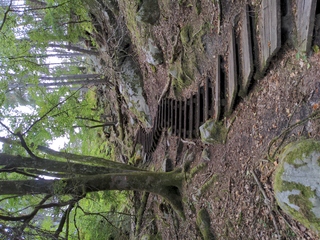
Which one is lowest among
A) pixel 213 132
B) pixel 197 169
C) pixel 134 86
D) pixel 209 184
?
pixel 209 184

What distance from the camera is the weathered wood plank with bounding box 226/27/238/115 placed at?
202 inches

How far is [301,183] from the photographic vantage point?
3.30m

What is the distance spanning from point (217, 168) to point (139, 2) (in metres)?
5.78

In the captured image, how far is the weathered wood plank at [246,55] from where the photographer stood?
471 centimetres

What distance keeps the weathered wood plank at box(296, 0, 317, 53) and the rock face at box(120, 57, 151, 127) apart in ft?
24.4

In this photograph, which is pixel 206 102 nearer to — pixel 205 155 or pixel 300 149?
pixel 205 155

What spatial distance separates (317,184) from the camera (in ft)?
10.2

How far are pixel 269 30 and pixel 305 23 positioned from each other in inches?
26.2

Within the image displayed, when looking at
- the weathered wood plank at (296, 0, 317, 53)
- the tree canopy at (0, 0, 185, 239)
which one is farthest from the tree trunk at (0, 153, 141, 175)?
the weathered wood plank at (296, 0, 317, 53)

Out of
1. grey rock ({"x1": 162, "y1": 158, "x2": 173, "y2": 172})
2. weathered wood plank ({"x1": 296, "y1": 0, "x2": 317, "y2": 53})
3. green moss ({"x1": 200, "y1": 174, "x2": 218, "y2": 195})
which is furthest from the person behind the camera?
grey rock ({"x1": 162, "y1": 158, "x2": 173, "y2": 172})

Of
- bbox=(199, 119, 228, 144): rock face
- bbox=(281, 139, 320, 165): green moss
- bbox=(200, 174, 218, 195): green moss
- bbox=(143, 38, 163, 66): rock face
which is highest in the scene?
bbox=(143, 38, 163, 66): rock face

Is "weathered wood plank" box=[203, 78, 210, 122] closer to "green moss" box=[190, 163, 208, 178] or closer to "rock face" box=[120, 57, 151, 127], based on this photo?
"green moss" box=[190, 163, 208, 178]

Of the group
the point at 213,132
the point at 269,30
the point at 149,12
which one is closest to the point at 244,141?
the point at 213,132

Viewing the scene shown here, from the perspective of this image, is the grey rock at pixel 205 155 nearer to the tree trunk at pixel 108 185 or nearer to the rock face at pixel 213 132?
the rock face at pixel 213 132
